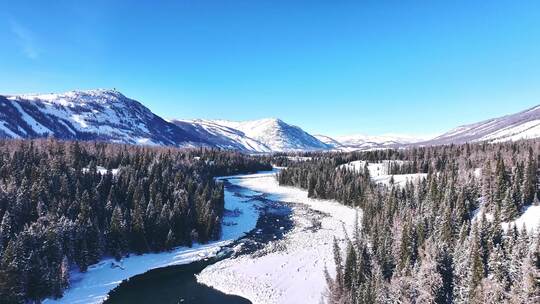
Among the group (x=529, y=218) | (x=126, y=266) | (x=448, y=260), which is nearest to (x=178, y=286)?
(x=126, y=266)

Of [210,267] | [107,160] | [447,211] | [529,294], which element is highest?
[107,160]

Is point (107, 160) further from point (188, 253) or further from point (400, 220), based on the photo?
point (400, 220)

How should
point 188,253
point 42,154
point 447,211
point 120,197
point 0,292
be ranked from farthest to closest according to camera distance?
point 42,154 < point 120,197 < point 188,253 < point 447,211 < point 0,292

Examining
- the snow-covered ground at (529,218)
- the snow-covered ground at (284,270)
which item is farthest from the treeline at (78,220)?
the snow-covered ground at (529,218)

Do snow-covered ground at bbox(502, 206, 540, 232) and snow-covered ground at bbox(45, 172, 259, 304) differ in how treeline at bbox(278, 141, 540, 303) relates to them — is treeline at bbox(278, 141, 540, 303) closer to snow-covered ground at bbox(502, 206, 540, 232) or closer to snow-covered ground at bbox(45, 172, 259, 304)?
snow-covered ground at bbox(502, 206, 540, 232)

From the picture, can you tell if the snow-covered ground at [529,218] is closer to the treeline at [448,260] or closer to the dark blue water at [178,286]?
the treeline at [448,260]

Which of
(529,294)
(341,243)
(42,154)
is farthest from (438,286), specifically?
(42,154)
